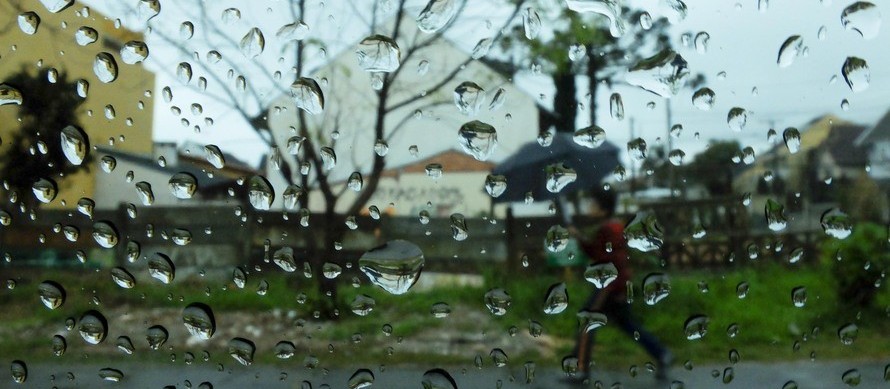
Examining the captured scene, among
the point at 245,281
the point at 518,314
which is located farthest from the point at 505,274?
the point at 245,281

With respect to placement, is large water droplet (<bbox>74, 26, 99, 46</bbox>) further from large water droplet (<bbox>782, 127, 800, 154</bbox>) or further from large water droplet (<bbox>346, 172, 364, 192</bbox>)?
large water droplet (<bbox>782, 127, 800, 154</bbox>)

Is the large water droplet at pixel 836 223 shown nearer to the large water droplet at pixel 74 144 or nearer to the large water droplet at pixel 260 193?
the large water droplet at pixel 260 193

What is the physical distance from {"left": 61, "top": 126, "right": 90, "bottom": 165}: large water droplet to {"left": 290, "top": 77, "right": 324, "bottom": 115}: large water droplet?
257 millimetres

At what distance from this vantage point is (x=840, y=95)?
0.75m

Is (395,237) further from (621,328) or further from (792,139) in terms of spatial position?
(792,139)

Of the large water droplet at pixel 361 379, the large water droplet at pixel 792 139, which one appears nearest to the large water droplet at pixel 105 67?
the large water droplet at pixel 361 379

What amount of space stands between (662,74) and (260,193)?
1.46 ft

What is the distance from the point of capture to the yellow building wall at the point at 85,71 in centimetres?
76

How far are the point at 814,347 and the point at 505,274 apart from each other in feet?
1.17

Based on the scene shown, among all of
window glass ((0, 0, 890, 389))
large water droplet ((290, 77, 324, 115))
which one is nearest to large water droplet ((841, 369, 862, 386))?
window glass ((0, 0, 890, 389))

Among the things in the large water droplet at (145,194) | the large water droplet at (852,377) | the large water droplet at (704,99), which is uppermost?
the large water droplet at (704,99)

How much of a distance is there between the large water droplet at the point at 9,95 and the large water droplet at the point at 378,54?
421 mm

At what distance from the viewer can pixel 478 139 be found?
2.36ft

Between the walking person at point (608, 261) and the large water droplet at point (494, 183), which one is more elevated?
the large water droplet at point (494, 183)
